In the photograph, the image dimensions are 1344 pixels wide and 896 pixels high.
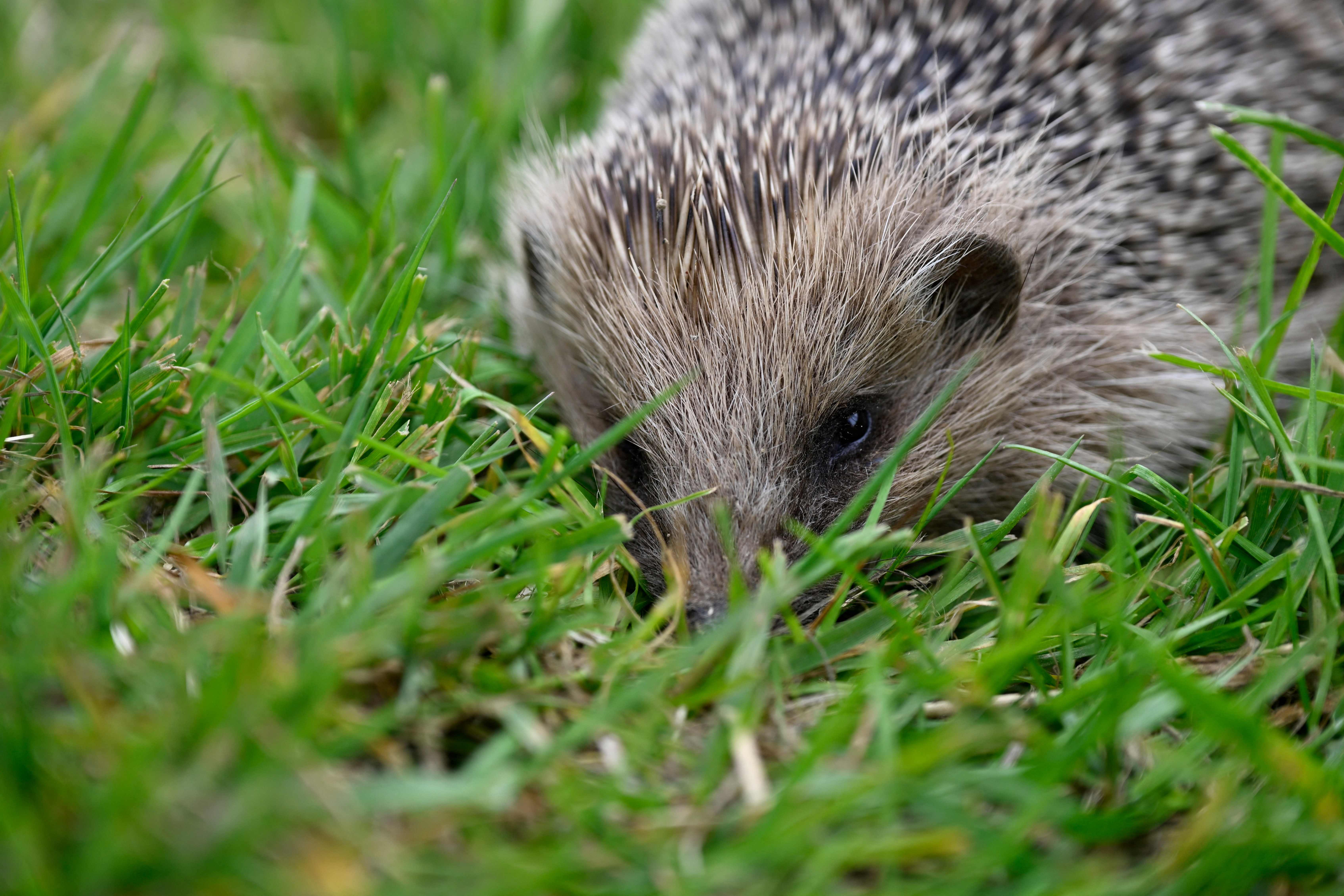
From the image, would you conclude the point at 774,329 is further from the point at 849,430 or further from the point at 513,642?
the point at 513,642

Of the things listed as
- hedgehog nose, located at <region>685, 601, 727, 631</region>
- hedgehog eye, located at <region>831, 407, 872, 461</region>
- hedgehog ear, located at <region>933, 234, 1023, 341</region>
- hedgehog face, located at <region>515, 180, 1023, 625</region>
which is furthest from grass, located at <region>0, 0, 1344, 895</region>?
hedgehog ear, located at <region>933, 234, 1023, 341</region>

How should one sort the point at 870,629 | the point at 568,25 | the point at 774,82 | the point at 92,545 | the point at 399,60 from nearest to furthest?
the point at 92,545, the point at 870,629, the point at 774,82, the point at 399,60, the point at 568,25

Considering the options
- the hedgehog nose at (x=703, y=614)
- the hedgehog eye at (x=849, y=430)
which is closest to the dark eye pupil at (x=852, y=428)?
the hedgehog eye at (x=849, y=430)

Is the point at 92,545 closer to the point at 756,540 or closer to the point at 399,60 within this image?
the point at 756,540

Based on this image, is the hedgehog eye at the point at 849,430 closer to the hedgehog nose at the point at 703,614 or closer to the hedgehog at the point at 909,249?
the hedgehog at the point at 909,249

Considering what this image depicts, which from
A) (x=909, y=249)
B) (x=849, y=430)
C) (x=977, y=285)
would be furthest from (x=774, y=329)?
(x=977, y=285)

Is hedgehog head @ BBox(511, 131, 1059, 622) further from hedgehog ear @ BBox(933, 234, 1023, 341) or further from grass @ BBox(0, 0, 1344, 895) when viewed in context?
grass @ BBox(0, 0, 1344, 895)

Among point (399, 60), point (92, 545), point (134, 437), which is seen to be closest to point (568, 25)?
point (399, 60)
